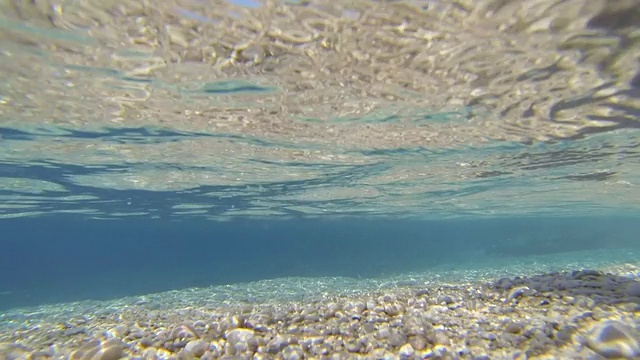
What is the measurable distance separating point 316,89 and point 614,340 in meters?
7.56

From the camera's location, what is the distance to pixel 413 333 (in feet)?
13.6

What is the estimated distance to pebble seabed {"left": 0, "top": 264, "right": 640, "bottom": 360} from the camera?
143 inches

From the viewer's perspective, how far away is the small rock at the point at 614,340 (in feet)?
10.8

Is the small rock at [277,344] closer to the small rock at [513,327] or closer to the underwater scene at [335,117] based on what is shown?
the underwater scene at [335,117]

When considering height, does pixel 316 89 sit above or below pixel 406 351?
above

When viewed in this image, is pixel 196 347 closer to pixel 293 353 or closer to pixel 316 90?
pixel 293 353

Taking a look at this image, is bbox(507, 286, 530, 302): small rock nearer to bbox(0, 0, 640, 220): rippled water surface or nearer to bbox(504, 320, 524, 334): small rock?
bbox(504, 320, 524, 334): small rock

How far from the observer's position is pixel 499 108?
10.2 meters

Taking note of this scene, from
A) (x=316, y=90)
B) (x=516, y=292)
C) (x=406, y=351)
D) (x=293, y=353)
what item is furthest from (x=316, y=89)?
(x=406, y=351)

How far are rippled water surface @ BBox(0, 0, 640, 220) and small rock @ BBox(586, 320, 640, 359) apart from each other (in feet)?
16.6

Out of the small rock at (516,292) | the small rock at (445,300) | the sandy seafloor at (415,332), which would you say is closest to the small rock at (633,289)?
the sandy seafloor at (415,332)

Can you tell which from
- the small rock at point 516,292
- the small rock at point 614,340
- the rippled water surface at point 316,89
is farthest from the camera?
the rippled water surface at point 316,89

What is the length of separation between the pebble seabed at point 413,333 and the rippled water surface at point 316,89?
4.81 m

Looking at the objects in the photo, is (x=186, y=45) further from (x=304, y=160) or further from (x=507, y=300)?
(x=304, y=160)
